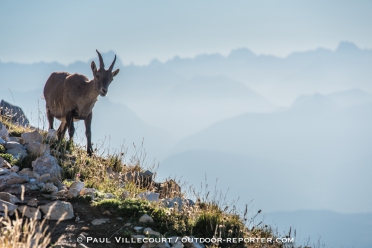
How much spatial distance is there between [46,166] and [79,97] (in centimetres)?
501

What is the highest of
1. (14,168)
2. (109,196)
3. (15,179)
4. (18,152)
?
(18,152)

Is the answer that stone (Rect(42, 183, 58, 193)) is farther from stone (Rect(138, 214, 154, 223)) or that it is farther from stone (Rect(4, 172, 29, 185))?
stone (Rect(138, 214, 154, 223))

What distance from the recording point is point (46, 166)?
36.3 feet

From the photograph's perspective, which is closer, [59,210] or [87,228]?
[87,228]

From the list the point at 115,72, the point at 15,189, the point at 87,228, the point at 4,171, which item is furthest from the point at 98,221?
the point at 115,72

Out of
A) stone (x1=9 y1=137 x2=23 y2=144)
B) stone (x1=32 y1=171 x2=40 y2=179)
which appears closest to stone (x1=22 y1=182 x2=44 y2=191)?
stone (x1=32 y1=171 x2=40 y2=179)

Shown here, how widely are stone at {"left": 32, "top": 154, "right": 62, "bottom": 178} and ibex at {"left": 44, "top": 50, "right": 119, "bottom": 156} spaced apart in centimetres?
383

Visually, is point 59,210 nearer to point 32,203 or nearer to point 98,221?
point 32,203

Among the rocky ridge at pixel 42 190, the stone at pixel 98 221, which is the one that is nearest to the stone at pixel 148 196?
the rocky ridge at pixel 42 190

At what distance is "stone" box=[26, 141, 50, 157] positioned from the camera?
1183 centimetres

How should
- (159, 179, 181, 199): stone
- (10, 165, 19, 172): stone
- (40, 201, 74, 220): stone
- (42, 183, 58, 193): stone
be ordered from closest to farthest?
(40, 201, 74, 220): stone → (42, 183, 58, 193): stone → (10, 165, 19, 172): stone → (159, 179, 181, 199): stone

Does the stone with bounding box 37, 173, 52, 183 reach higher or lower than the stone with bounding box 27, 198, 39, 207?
higher

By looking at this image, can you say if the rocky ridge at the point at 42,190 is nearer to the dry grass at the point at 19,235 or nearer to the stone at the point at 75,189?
the stone at the point at 75,189

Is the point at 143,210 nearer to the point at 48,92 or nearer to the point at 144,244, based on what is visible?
the point at 144,244
